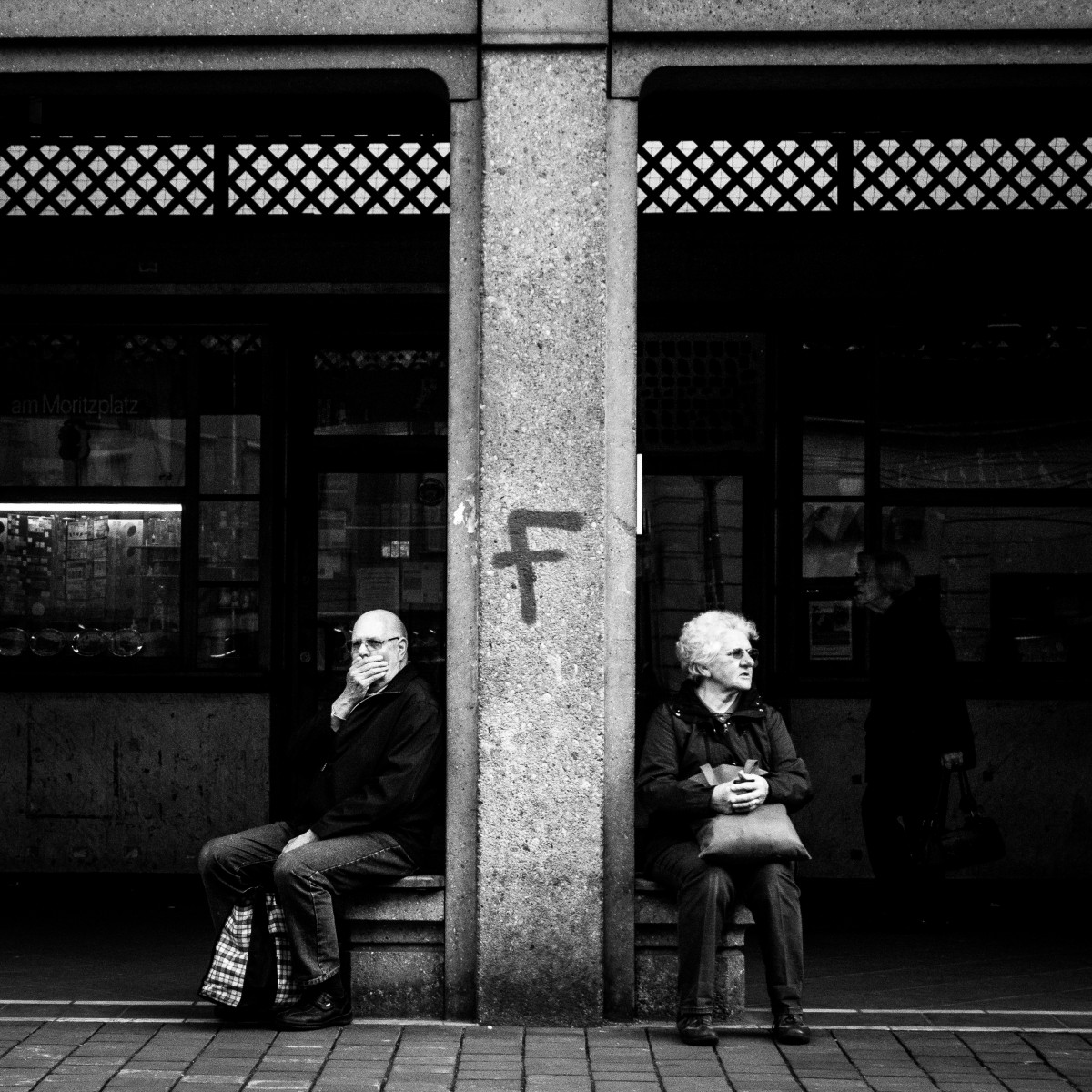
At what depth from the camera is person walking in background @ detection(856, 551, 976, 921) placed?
759cm

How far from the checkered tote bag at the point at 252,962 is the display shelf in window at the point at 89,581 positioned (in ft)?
10.6

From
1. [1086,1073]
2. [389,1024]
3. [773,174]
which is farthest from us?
[773,174]

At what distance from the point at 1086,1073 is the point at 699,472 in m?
4.22

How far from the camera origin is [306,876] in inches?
219

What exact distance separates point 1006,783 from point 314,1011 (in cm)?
426

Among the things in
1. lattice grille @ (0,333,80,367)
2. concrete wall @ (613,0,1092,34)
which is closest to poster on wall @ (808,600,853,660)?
concrete wall @ (613,0,1092,34)

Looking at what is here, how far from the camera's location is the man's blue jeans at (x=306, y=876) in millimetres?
5578

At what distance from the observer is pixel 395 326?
8.69 metres

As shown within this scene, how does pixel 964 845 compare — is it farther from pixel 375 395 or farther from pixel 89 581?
pixel 89 581

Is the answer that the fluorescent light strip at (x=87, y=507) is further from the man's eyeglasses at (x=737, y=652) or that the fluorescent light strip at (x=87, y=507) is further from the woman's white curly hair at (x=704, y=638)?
the man's eyeglasses at (x=737, y=652)

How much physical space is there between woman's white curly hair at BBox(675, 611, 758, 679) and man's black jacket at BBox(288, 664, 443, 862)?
913mm

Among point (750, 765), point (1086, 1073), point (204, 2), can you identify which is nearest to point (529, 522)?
point (750, 765)

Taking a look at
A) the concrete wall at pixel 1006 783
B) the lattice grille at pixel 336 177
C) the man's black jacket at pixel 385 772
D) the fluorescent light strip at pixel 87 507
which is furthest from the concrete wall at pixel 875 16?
the fluorescent light strip at pixel 87 507

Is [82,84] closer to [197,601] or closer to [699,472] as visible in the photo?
[197,601]
